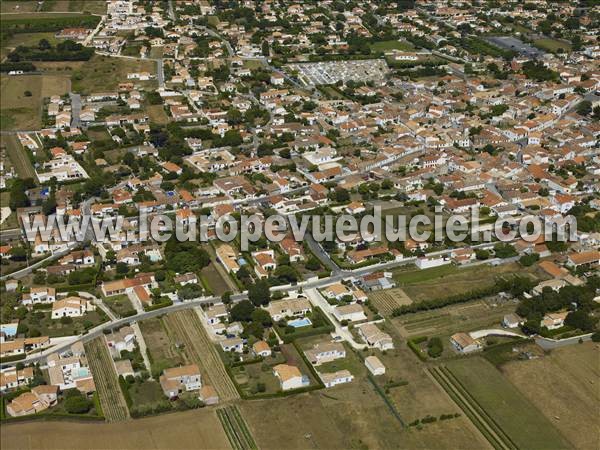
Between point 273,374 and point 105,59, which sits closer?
point 273,374

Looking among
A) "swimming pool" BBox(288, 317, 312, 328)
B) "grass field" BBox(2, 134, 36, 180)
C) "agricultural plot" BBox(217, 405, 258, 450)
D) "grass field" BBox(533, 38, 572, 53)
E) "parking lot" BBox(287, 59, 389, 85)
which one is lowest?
"grass field" BBox(2, 134, 36, 180)

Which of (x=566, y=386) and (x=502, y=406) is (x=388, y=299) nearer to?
(x=502, y=406)

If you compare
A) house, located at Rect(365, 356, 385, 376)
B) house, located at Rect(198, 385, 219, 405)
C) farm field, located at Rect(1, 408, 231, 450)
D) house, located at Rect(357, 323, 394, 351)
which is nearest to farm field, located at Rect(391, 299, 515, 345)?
house, located at Rect(357, 323, 394, 351)

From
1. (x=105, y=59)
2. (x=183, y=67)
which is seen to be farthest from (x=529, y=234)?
(x=105, y=59)

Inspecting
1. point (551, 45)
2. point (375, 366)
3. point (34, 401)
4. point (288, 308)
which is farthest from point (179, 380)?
point (551, 45)

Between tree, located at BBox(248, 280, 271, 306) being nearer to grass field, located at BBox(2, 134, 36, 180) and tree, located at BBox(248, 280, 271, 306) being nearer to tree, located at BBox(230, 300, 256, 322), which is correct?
tree, located at BBox(230, 300, 256, 322)

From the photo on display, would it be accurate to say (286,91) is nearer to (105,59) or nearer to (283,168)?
(283,168)
